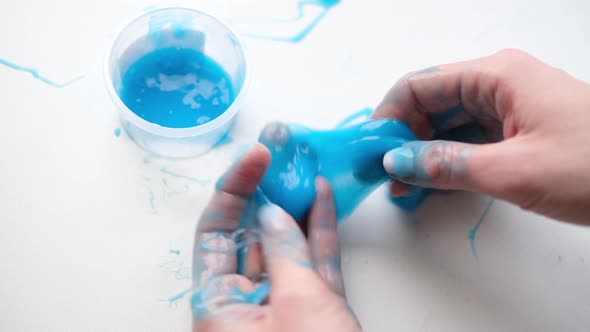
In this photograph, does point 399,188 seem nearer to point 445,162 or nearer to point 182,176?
point 445,162

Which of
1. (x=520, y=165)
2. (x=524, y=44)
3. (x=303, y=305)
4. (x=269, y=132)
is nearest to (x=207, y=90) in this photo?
(x=269, y=132)

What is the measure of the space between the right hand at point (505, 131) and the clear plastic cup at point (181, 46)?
27 centimetres

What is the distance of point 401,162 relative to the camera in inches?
33.1

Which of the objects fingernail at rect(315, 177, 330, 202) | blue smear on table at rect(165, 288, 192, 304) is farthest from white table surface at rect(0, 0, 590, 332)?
fingernail at rect(315, 177, 330, 202)

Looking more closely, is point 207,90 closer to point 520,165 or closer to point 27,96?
point 27,96

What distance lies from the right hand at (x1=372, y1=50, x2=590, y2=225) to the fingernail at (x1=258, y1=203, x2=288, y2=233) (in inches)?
7.5

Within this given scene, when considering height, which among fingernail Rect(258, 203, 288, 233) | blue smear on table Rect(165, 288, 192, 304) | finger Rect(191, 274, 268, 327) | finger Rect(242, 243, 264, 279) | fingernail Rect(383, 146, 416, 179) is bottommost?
blue smear on table Rect(165, 288, 192, 304)

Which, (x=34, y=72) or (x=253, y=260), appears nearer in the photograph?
(x=253, y=260)

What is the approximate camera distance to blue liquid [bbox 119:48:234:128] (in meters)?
0.93

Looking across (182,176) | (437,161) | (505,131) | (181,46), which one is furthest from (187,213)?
(505,131)

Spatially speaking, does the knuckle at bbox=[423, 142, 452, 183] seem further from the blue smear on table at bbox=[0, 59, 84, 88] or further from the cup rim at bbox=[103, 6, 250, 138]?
the blue smear on table at bbox=[0, 59, 84, 88]

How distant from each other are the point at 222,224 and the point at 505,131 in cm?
47

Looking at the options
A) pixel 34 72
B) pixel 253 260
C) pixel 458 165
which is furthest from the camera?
pixel 34 72

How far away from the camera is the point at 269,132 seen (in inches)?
35.1
